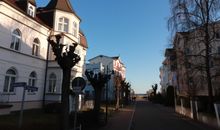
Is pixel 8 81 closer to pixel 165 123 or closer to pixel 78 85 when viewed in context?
pixel 78 85

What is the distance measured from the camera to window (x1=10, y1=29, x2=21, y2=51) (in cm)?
2284

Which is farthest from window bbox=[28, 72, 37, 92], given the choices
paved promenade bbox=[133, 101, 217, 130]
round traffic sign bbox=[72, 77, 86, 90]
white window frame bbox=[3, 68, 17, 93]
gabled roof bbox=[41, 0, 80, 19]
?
round traffic sign bbox=[72, 77, 86, 90]

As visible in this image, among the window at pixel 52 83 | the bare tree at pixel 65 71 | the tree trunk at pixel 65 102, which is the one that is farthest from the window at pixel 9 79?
A: the tree trunk at pixel 65 102

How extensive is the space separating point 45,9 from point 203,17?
19666mm

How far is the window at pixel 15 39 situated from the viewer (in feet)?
74.9

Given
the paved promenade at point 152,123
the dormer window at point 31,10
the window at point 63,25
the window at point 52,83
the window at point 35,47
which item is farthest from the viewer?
the window at point 63,25


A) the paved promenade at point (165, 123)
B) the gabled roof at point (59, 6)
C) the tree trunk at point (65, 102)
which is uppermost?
the gabled roof at point (59, 6)

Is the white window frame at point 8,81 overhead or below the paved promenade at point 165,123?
overhead

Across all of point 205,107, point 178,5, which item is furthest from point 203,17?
point 205,107

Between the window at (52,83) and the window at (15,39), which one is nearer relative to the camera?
the window at (15,39)

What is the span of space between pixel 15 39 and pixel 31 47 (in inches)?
100

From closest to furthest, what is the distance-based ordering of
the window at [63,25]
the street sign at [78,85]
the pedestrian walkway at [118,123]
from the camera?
the street sign at [78,85] < the pedestrian walkway at [118,123] < the window at [63,25]

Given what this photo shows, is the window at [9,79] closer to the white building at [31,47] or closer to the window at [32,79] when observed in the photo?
the white building at [31,47]

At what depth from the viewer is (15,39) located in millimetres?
23188
